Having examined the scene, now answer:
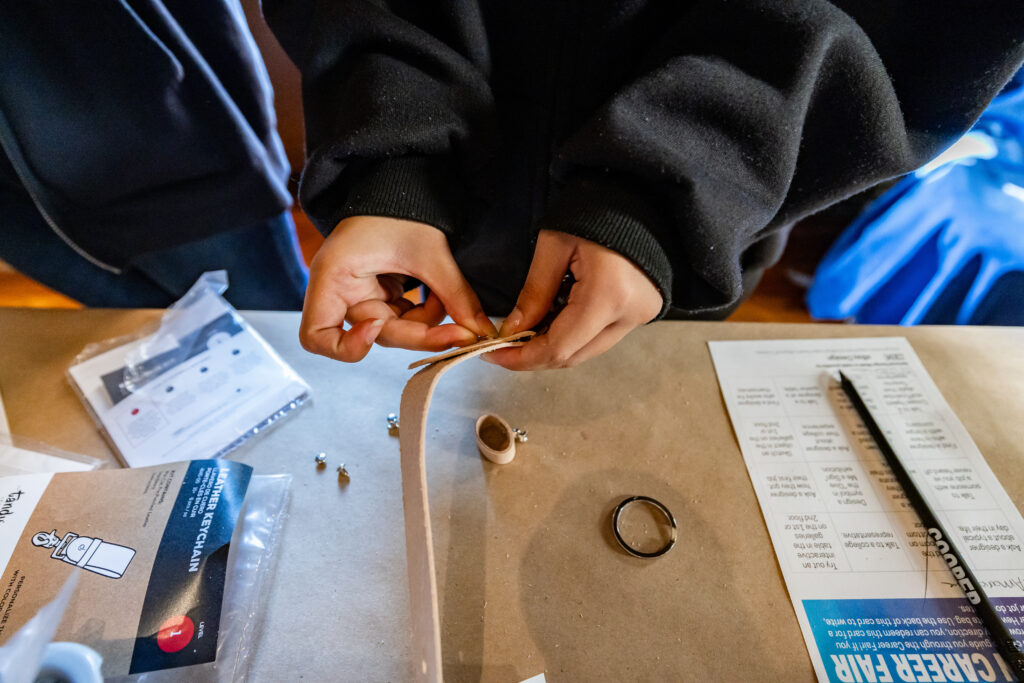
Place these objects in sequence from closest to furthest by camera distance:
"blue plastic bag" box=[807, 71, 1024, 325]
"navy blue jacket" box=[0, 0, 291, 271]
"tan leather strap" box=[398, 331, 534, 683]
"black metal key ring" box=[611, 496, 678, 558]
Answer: "tan leather strap" box=[398, 331, 534, 683]
"black metal key ring" box=[611, 496, 678, 558]
"navy blue jacket" box=[0, 0, 291, 271]
"blue plastic bag" box=[807, 71, 1024, 325]

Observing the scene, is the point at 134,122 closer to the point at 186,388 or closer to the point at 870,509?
the point at 186,388

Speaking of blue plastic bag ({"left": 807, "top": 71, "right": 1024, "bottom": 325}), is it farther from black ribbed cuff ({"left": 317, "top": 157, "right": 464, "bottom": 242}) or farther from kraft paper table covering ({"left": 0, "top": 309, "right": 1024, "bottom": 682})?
black ribbed cuff ({"left": 317, "top": 157, "right": 464, "bottom": 242})

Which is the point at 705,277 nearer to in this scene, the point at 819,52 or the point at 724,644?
the point at 819,52

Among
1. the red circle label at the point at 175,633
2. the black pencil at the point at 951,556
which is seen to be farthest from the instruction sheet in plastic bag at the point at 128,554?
the black pencil at the point at 951,556

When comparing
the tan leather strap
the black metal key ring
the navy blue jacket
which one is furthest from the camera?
the navy blue jacket

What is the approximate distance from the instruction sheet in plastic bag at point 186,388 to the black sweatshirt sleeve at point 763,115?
1.23 feet

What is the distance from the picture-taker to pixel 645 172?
0.39 m

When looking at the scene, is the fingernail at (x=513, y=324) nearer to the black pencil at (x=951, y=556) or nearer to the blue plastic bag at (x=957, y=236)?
the black pencil at (x=951, y=556)

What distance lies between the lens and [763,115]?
1.25 feet

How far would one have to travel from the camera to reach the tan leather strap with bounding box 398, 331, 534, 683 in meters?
Result: 0.33

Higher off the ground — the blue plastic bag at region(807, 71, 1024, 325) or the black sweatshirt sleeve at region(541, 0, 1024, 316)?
the black sweatshirt sleeve at region(541, 0, 1024, 316)

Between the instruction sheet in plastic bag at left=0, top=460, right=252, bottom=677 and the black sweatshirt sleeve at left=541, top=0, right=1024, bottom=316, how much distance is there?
40 cm

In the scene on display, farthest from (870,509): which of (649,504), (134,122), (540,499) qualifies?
(134,122)

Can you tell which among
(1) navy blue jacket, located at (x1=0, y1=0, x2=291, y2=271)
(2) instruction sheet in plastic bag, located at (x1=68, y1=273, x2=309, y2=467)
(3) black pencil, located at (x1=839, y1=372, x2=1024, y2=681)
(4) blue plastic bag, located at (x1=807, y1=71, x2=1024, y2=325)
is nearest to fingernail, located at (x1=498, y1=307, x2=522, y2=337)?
(2) instruction sheet in plastic bag, located at (x1=68, y1=273, x2=309, y2=467)
